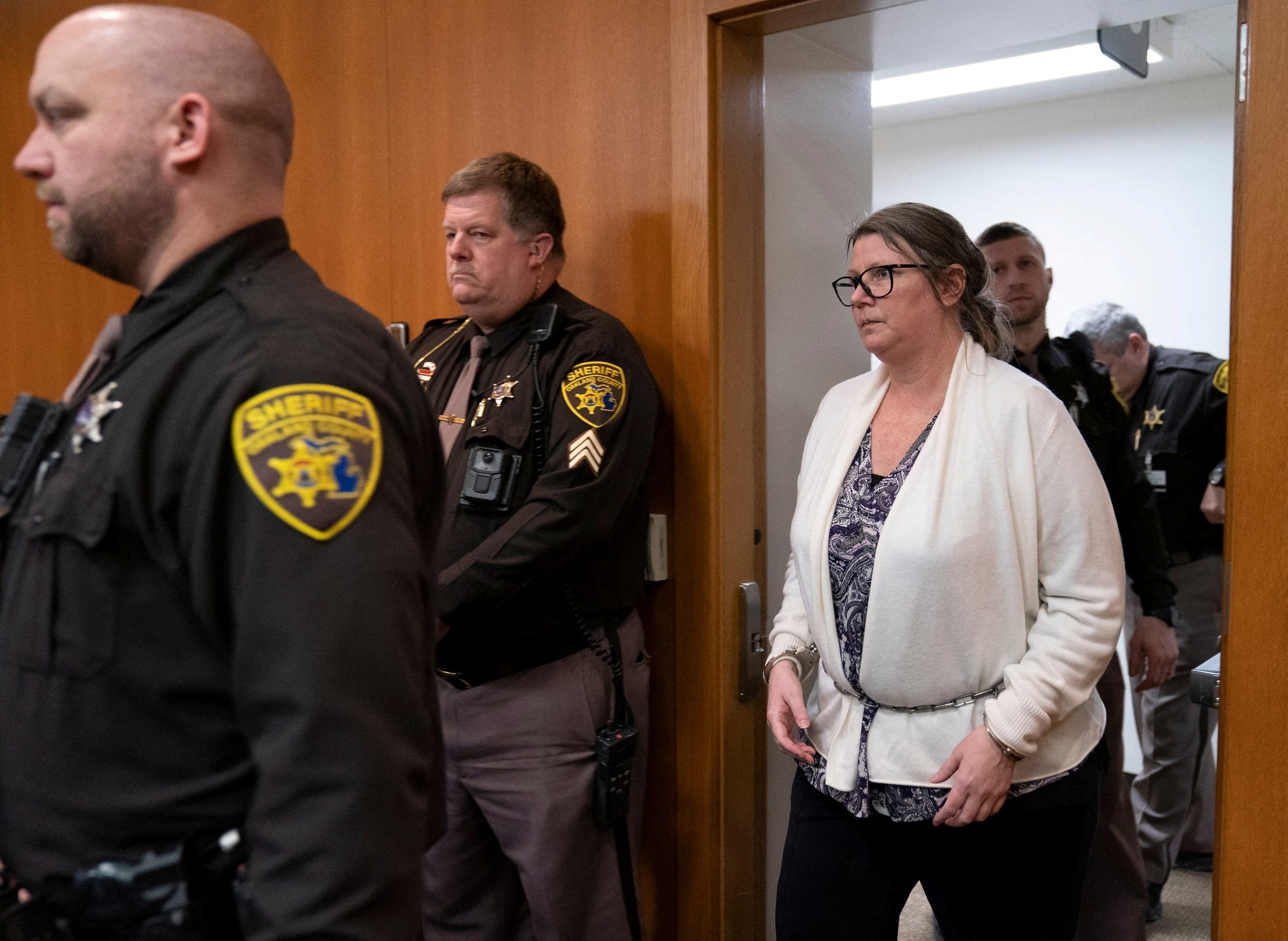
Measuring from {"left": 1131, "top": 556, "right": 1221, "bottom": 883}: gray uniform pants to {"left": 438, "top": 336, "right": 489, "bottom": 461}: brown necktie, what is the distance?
2.12 metres

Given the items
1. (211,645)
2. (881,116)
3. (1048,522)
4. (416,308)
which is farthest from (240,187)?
(881,116)

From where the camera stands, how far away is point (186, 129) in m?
0.99

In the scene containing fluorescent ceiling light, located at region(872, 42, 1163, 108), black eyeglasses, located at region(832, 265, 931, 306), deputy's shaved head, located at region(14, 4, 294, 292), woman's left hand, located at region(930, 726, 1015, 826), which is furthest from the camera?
fluorescent ceiling light, located at region(872, 42, 1163, 108)

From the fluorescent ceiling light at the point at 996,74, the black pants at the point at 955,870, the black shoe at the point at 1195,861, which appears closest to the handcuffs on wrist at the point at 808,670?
the black pants at the point at 955,870

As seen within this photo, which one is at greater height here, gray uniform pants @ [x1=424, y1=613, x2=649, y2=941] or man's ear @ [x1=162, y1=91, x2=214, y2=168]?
man's ear @ [x1=162, y1=91, x2=214, y2=168]

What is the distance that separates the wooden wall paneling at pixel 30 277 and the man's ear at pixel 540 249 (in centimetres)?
176

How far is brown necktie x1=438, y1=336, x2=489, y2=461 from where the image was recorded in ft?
6.81

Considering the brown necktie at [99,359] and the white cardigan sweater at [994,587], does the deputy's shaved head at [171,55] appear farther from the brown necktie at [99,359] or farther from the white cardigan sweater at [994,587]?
the white cardigan sweater at [994,587]

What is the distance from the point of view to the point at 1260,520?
5.05ft

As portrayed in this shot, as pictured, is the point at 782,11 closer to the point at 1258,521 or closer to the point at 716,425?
the point at 716,425

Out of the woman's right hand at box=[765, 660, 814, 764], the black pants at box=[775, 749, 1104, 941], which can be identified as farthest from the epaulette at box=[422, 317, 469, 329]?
the black pants at box=[775, 749, 1104, 941]

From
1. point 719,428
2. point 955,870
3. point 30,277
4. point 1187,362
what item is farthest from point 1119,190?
point 30,277

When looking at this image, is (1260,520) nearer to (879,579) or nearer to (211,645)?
(879,579)

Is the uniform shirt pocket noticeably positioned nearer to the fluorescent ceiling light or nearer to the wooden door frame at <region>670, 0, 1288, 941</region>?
the wooden door frame at <region>670, 0, 1288, 941</region>
